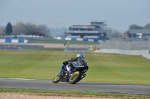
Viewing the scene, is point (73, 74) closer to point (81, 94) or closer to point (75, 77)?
point (75, 77)

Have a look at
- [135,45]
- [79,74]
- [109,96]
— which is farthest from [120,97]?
[135,45]

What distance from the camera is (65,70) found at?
24.1m

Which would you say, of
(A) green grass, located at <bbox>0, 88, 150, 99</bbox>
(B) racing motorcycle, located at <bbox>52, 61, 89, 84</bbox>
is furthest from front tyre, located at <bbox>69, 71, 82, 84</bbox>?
(A) green grass, located at <bbox>0, 88, 150, 99</bbox>

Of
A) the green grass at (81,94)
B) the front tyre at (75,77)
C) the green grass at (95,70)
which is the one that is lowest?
the green grass at (95,70)

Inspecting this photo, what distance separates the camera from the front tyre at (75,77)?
76.1ft

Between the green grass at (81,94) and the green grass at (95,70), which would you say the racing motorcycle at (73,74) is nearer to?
the green grass at (81,94)

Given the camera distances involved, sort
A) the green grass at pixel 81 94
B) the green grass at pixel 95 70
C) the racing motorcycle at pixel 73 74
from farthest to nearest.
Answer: the green grass at pixel 95 70, the racing motorcycle at pixel 73 74, the green grass at pixel 81 94

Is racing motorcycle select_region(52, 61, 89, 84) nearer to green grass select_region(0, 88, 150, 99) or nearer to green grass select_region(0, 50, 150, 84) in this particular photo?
green grass select_region(0, 88, 150, 99)

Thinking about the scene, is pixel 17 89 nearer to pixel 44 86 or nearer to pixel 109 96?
pixel 44 86

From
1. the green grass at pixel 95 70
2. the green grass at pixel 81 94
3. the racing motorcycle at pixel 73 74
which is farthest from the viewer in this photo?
Result: the green grass at pixel 95 70

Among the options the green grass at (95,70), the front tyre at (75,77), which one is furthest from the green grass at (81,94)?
the green grass at (95,70)

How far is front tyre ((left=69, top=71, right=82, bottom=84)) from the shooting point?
913 inches

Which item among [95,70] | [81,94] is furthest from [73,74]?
[95,70]

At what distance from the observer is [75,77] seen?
2334 cm
